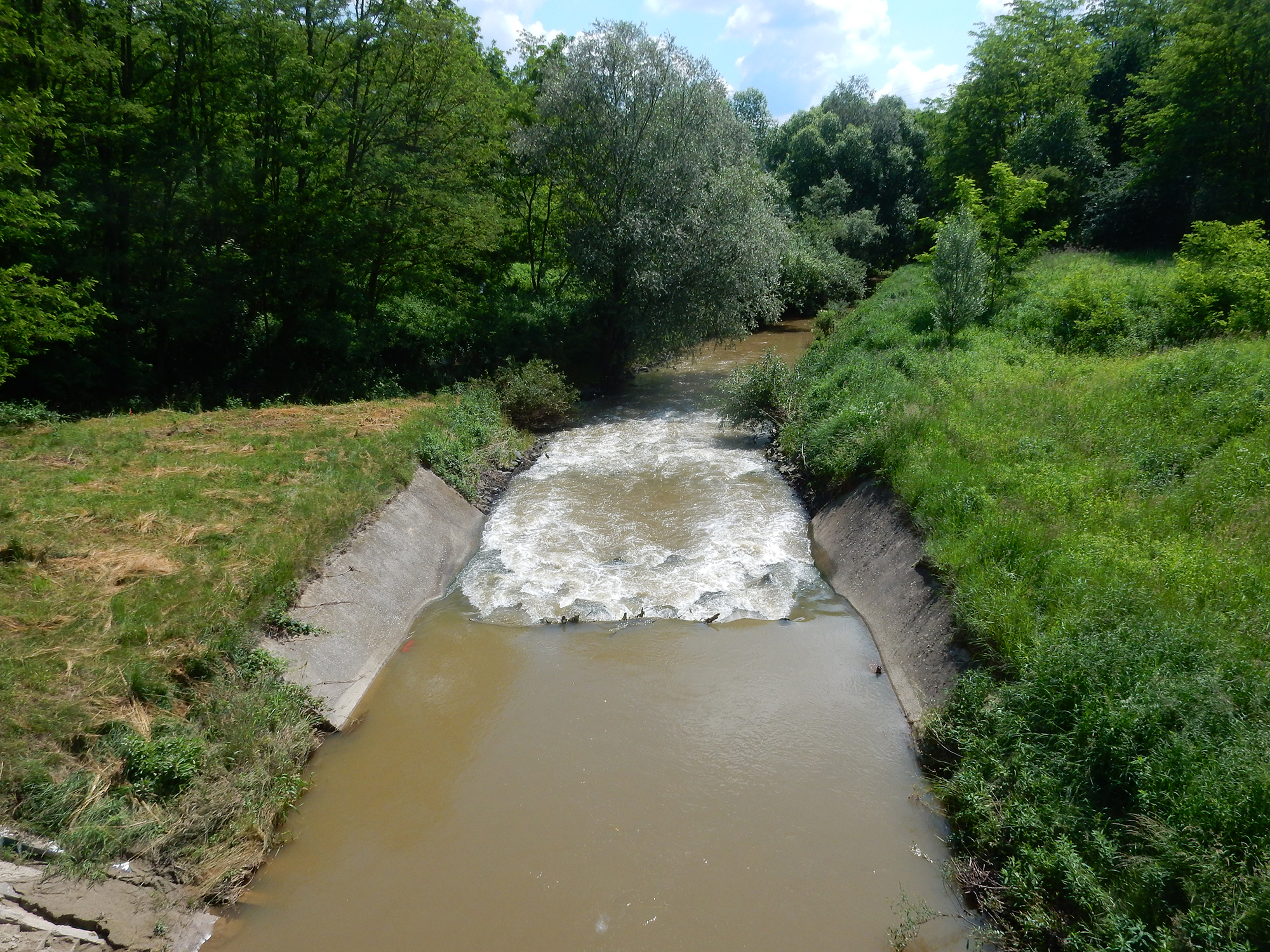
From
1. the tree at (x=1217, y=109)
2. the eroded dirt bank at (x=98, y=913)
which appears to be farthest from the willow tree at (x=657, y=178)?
the eroded dirt bank at (x=98, y=913)

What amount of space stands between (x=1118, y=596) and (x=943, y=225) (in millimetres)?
15178

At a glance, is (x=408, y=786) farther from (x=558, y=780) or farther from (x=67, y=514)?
(x=67, y=514)

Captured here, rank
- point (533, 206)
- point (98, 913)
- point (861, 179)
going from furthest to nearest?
point (861, 179) → point (533, 206) → point (98, 913)

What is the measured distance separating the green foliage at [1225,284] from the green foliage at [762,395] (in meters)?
8.56

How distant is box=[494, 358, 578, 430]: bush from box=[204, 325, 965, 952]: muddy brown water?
26.6 feet

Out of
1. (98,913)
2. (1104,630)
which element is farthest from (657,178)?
(98,913)

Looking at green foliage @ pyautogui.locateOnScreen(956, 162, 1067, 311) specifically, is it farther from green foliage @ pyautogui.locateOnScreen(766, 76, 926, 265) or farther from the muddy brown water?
green foliage @ pyautogui.locateOnScreen(766, 76, 926, 265)

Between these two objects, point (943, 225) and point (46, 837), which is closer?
point (46, 837)

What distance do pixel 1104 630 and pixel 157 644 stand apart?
30.0 feet

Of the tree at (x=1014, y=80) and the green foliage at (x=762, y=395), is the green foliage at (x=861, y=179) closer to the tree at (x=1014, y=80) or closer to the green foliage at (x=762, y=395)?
the tree at (x=1014, y=80)

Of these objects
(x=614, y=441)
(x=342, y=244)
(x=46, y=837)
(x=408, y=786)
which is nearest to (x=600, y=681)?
(x=408, y=786)

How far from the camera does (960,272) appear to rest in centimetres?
1862

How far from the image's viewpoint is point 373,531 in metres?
11.4

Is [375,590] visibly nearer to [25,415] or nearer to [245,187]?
[25,415]
